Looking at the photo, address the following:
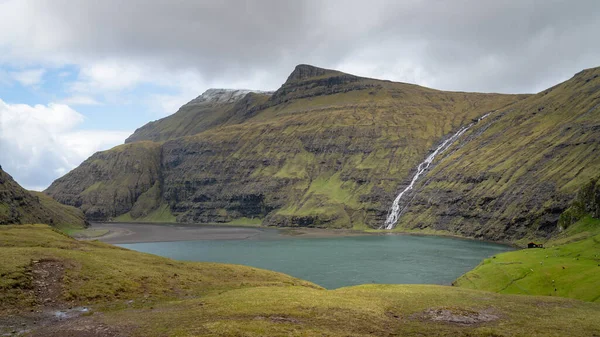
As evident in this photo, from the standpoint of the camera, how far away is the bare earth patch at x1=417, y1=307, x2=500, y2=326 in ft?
116

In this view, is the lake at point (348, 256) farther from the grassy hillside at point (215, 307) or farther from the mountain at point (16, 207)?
the mountain at point (16, 207)

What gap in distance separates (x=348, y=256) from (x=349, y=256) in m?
0.31

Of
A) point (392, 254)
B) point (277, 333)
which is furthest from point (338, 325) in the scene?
point (392, 254)

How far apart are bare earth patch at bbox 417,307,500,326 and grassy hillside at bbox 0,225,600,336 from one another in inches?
3.4

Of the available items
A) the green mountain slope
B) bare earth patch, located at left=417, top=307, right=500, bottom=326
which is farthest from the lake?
bare earth patch, located at left=417, top=307, right=500, bottom=326

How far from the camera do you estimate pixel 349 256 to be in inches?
5079

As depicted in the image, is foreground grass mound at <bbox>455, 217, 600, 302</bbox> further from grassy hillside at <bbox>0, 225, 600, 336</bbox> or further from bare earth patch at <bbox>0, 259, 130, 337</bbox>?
bare earth patch at <bbox>0, 259, 130, 337</bbox>

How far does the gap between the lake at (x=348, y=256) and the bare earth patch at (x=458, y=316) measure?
1773 inches

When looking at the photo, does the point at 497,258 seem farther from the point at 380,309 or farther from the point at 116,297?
the point at 116,297

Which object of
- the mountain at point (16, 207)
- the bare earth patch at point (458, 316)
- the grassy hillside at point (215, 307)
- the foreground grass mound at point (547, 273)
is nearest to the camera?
the grassy hillside at point (215, 307)

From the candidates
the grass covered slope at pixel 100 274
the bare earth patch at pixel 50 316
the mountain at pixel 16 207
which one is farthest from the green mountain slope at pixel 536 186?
the mountain at pixel 16 207

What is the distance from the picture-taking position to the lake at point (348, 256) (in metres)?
94.6

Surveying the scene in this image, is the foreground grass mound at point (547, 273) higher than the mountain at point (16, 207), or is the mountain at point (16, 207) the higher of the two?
the mountain at point (16, 207)

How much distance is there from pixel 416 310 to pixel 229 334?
→ 63.9 feet
